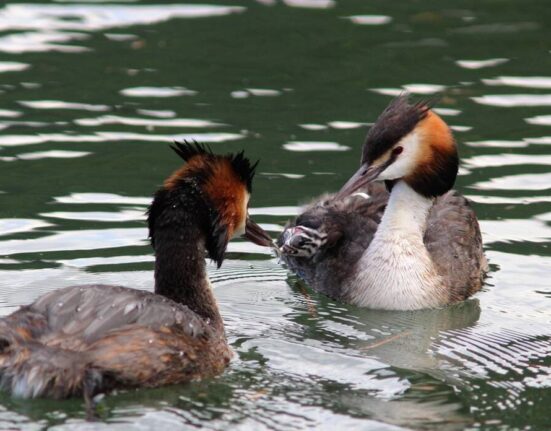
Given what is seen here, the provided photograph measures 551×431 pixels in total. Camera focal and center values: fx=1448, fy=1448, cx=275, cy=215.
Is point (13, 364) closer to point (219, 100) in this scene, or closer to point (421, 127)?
point (421, 127)

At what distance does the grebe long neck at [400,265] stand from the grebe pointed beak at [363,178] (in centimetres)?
26

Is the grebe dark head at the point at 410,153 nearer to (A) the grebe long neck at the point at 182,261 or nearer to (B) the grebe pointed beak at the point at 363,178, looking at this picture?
(B) the grebe pointed beak at the point at 363,178

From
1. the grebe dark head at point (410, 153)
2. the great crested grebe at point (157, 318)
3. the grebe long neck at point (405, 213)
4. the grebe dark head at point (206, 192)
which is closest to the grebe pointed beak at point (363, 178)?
the grebe dark head at point (410, 153)

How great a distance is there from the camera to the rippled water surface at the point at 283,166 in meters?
8.24

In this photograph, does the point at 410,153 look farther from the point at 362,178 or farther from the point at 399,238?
the point at 399,238

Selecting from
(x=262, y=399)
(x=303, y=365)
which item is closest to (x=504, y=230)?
(x=303, y=365)

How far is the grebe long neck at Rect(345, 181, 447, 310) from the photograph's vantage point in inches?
408

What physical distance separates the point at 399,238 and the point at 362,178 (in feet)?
1.80

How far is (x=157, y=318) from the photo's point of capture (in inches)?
323

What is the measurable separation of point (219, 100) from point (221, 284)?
390cm

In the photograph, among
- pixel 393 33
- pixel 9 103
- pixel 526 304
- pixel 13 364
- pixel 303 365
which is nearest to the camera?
pixel 13 364

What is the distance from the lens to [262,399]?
8.08 meters

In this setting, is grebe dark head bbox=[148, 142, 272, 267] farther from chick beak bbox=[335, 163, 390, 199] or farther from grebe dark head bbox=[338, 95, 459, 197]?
grebe dark head bbox=[338, 95, 459, 197]

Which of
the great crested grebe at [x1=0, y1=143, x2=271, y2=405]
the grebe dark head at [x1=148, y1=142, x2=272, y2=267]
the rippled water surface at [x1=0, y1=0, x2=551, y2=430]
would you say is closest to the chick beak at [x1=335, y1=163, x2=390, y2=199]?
the rippled water surface at [x1=0, y1=0, x2=551, y2=430]
